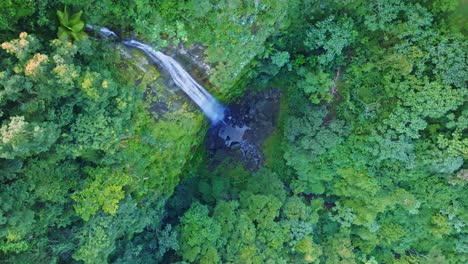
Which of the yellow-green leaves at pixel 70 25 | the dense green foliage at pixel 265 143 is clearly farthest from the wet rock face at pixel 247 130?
the yellow-green leaves at pixel 70 25

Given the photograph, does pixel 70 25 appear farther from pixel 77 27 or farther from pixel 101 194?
pixel 101 194

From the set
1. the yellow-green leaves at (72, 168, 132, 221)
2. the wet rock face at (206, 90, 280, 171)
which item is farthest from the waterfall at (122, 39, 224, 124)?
the yellow-green leaves at (72, 168, 132, 221)

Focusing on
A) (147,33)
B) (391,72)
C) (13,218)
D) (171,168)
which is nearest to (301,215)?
(171,168)

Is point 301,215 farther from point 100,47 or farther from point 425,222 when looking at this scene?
point 100,47

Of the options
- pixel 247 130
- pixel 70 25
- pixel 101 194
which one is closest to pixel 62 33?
pixel 70 25

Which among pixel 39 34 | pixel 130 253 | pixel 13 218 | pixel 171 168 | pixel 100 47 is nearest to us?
pixel 13 218

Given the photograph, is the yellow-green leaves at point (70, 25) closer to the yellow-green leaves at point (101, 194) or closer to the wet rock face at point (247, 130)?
the yellow-green leaves at point (101, 194)

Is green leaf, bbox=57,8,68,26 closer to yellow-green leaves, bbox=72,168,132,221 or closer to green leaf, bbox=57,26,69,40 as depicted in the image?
green leaf, bbox=57,26,69,40
